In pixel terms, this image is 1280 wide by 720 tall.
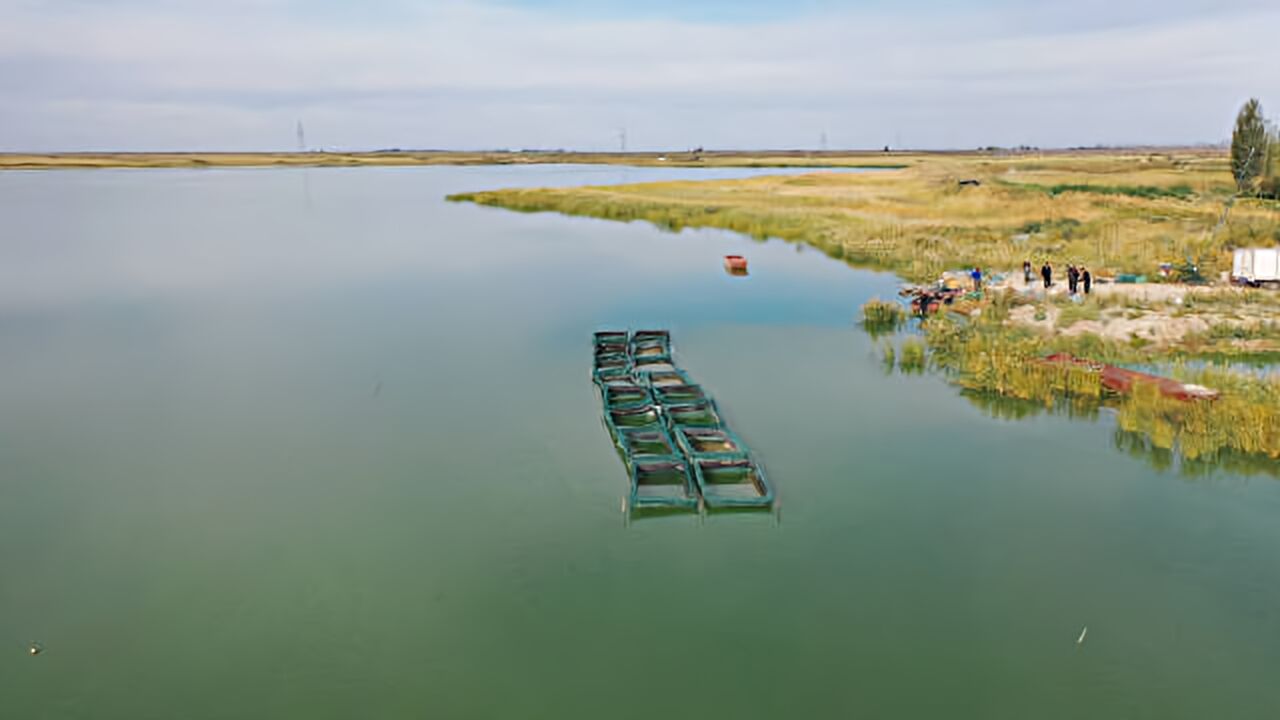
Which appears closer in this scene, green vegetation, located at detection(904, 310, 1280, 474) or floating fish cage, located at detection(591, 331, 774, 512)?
floating fish cage, located at detection(591, 331, 774, 512)

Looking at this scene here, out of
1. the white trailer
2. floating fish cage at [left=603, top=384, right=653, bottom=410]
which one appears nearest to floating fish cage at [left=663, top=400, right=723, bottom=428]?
floating fish cage at [left=603, top=384, right=653, bottom=410]

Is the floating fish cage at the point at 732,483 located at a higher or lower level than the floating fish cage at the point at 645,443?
lower

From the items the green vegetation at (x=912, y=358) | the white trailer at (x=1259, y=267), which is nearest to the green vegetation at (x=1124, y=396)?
the green vegetation at (x=912, y=358)

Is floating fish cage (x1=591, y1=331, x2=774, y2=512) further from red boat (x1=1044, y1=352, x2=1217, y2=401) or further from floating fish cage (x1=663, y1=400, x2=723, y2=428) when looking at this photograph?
red boat (x1=1044, y1=352, x2=1217, y2=401)

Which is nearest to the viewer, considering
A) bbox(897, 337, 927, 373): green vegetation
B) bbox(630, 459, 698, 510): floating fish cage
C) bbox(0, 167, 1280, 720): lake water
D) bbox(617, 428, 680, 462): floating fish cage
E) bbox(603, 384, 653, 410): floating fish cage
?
bbox(0, 167, 1280, 720): lake water

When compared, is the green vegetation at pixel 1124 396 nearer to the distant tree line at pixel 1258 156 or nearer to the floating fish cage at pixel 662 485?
the floating fish cage at pixel 662 485

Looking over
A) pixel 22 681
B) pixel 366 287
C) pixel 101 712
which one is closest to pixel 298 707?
pixel 101 712

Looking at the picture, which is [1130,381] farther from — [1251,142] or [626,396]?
[1251,142]
